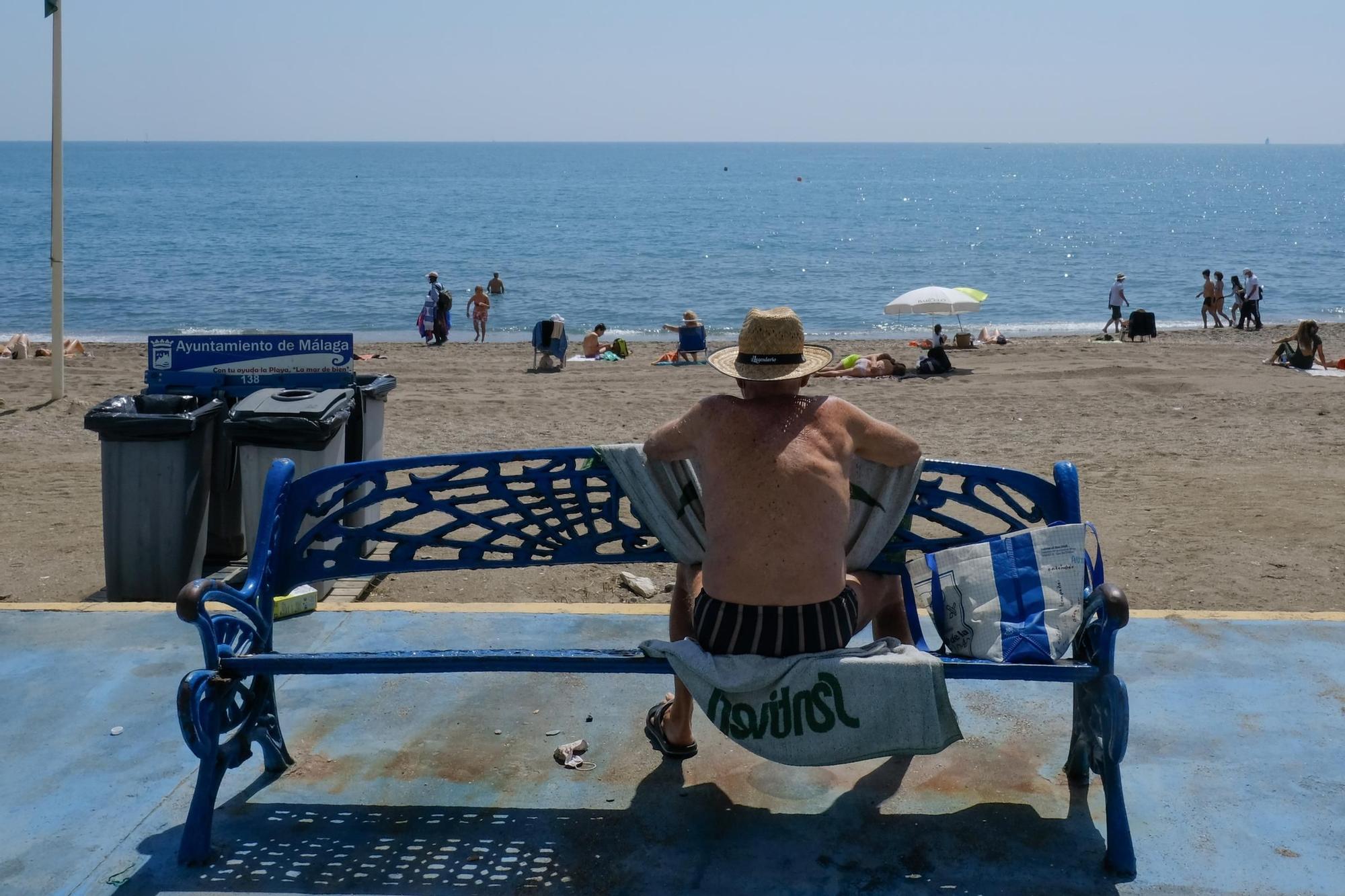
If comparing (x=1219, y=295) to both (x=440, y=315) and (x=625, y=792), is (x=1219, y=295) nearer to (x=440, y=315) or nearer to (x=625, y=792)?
(x=440, y=315)

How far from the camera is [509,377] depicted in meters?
17.1

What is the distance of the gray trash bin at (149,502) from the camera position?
600 cm

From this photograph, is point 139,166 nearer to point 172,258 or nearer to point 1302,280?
point 172,258

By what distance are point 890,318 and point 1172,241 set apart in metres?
36.5

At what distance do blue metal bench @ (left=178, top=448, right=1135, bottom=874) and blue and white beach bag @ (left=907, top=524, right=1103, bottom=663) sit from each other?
100mm

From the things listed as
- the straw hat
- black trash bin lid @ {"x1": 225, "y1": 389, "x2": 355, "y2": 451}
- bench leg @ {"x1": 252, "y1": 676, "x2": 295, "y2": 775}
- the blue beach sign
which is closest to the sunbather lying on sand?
the blue beach sign

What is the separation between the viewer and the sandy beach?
22.2ft

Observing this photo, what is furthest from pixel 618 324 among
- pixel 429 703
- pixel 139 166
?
pixel 139 166

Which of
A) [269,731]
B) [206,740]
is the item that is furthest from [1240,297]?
[206,740]

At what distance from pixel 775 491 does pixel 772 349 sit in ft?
1.28

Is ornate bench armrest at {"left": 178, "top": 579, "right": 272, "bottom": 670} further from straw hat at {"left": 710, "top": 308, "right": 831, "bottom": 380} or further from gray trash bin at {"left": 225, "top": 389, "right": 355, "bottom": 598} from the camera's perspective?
gray trash bin at {"left": 225, "top": 389, "right": 355, "bottom": 598}

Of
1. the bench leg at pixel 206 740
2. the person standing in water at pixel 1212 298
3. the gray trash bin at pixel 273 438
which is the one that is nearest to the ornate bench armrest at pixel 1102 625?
the bench leg at pixel 206 740

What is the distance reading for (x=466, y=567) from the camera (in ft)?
12.9

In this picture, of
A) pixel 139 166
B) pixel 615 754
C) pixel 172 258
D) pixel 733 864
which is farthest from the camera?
pixel 139 166
